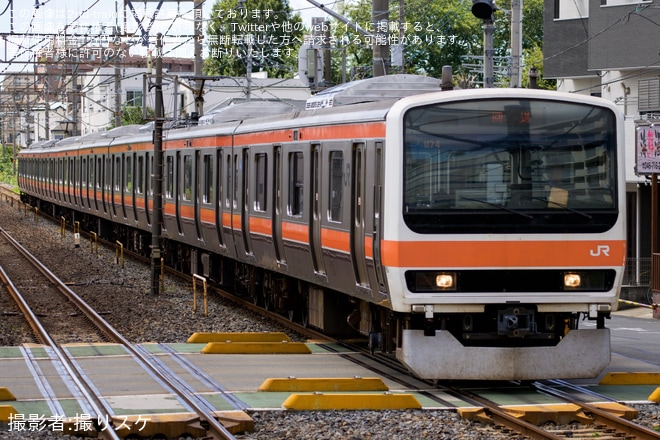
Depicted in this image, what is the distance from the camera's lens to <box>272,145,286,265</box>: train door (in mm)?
15477

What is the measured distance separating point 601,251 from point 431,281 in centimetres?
154

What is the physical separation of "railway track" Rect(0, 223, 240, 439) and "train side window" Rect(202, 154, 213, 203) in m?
2.51

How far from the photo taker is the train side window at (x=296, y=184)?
14.5m

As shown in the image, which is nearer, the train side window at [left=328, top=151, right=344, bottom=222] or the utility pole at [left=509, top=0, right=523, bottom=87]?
the train side window at [left=328, top=151, right=344, bottom=222]

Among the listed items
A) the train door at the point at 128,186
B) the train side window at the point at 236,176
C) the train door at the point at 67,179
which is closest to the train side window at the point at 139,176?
the train door at the point at 128,186

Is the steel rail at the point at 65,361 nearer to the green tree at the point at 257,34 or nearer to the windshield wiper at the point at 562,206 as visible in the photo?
the windshield wiper at the point at 562,206

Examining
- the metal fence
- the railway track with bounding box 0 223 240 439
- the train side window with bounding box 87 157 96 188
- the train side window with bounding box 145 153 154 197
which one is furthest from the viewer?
the train side window with bounding box 87 157 96 188

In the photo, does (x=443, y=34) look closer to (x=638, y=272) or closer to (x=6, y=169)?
(x=638, y=272)

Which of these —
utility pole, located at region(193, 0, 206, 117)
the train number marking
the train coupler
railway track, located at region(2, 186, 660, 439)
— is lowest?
railway track, located at region(2, 186, 660, 439)

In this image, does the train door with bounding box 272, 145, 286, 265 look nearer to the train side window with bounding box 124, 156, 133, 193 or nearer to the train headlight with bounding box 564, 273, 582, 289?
the train headlight with bounding box 564, 273, 582, 289

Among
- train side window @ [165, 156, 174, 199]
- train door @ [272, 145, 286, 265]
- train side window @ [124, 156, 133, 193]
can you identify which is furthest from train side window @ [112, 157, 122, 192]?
train door @ [272, 145, 286, 265]

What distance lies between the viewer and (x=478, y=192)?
1093cm

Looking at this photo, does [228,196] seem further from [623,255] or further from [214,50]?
[214,50]

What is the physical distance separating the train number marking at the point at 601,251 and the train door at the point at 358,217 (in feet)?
6.90
